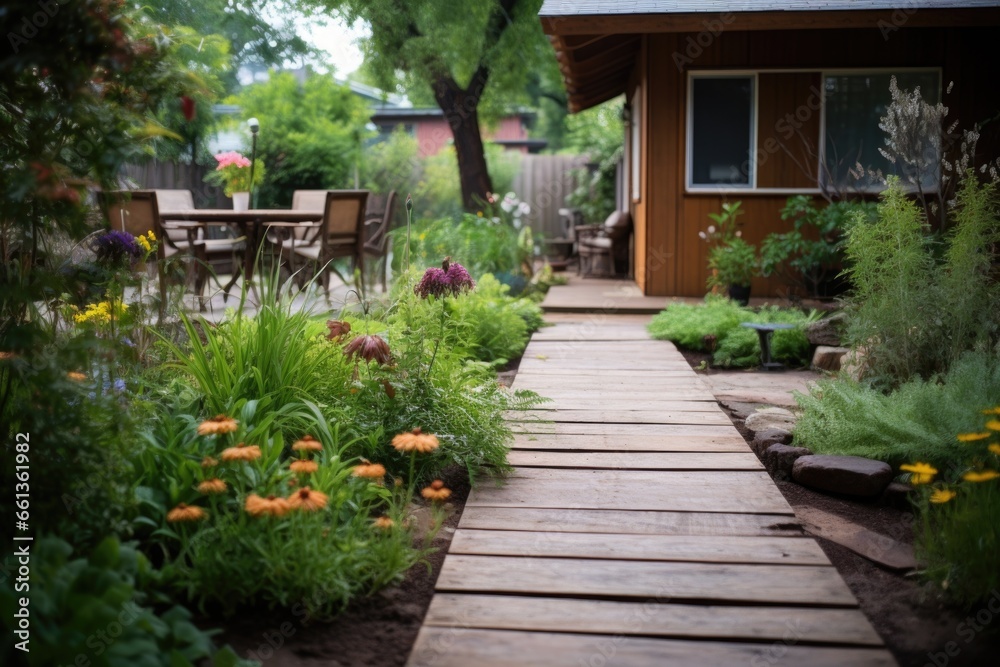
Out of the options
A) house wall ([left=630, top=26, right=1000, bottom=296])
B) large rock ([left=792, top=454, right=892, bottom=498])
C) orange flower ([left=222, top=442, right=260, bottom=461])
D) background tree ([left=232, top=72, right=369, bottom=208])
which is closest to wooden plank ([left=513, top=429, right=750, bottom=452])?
large rock ([left=792, top=454, right=892, bottom=498])

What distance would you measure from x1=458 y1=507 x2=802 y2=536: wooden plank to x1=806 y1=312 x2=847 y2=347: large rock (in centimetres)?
299

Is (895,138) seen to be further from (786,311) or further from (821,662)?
(821,662)

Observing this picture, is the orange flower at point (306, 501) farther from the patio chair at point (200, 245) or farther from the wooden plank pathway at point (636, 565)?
the patio chair at point (200, 245)

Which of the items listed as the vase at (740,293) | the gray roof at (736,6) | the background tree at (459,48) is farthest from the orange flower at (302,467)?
the background tree at (459,48)

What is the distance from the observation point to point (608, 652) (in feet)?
6.88

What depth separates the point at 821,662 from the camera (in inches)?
80.3

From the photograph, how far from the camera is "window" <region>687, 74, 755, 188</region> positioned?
8359mm

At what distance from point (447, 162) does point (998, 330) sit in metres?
14.1

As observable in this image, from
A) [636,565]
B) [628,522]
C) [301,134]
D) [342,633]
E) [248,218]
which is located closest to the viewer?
[342,633]

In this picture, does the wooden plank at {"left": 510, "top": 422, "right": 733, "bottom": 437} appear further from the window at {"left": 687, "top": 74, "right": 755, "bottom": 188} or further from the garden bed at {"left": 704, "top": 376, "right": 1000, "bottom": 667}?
the window at {"left": 687, "top": 74, "right": 755, "bottom": 188}

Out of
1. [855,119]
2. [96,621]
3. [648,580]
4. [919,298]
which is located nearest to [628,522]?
[648,580]

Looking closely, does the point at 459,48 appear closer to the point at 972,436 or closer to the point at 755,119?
the point at 755,119

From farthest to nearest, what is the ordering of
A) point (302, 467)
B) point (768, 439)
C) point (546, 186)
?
1. point (546, 186)
2. point (768, 439)
3. point (302, 467)

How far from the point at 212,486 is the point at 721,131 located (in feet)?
23.1
